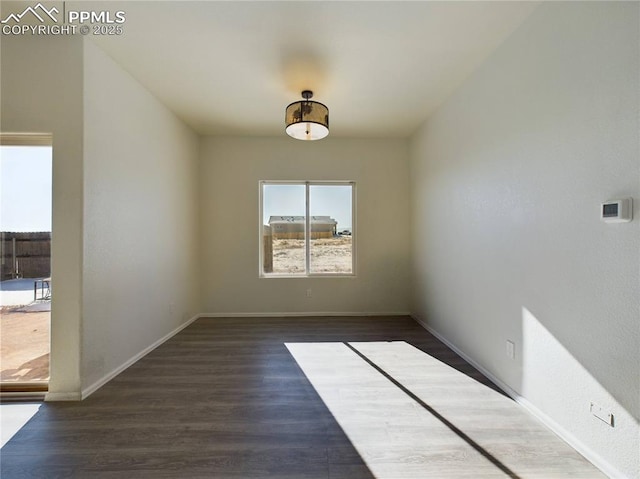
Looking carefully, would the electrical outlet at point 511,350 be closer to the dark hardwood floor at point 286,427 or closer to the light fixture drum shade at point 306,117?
the dark hardwood floor at point 286,427

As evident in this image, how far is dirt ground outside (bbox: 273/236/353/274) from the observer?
14.3 ft

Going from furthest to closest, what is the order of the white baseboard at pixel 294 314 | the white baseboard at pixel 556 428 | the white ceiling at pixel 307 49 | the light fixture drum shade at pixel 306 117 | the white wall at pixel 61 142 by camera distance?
the white baseboard at pixel 294 314, the light fixture drum shade at pixel 306 117, the white wall at pixel 61 142, the white ceiling at pixel 307 49, the white baseboard at pixel 556 428

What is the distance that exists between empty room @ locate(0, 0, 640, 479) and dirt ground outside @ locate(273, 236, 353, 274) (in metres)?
1.06

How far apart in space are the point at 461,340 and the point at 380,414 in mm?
1398

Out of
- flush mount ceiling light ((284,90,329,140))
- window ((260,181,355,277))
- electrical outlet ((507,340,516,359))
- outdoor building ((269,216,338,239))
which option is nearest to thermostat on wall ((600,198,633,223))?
electrical outlet ((507,340,516,359))

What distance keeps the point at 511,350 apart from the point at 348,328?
1922mm

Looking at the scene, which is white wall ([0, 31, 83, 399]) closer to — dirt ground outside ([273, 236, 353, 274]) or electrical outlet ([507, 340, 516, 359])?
dirt ground outside ([273, 236, 353, 274])

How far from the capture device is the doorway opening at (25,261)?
2.08 metres

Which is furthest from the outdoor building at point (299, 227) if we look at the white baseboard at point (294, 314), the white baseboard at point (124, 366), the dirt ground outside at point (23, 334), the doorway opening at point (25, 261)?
the dirt ground outside at point (23, 334)

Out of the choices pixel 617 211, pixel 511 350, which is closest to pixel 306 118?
pixel 617 211

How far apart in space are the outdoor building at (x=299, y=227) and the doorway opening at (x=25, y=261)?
264cm

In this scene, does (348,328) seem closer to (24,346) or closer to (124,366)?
(124,366)

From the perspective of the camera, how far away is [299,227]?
4.38 metres

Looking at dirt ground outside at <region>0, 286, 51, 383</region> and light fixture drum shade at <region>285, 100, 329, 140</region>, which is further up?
light fixture drum shade at <region>285, 100, 329, 140</region>
